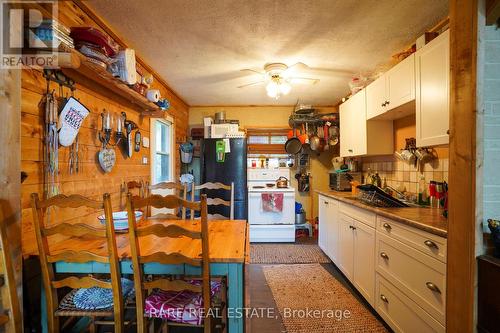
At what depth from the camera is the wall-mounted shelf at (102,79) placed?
1.40m

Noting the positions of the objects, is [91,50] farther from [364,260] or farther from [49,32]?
[364,260]

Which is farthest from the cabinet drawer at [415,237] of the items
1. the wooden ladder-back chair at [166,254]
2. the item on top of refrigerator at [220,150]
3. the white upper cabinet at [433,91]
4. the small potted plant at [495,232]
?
the item on top of refrigerator at [220,150]

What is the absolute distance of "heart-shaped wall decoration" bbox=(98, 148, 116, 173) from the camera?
1.75 m

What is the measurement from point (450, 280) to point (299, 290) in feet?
4.78

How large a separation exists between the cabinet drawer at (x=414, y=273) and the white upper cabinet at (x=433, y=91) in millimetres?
775

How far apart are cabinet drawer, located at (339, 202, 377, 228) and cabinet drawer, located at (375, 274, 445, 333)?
420mm

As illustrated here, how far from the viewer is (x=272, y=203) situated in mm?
3604

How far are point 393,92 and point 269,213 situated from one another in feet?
7.59

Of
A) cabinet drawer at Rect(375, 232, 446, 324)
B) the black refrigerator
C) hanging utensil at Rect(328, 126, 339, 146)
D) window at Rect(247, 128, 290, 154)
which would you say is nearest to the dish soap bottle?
cabinet drawer at Rect(375, 232, 446, 324)

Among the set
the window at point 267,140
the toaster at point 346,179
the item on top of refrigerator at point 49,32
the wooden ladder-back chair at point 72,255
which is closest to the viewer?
the wooden ladder-back chair at point 72,255

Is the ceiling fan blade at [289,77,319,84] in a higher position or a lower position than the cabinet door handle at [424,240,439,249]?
higher

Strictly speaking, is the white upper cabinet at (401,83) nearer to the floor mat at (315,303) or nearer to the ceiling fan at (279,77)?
the ceiling fan at (279,77)
